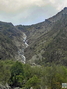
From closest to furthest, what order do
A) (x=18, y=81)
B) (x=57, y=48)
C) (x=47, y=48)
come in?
(x=18, y=81)
(x=57, y=48)
(x=47, y=48)

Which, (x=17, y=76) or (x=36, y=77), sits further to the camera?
(x=17, y=76)

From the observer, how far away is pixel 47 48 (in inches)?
7854

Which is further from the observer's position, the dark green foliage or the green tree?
the green tree

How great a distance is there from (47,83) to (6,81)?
27.9 meters

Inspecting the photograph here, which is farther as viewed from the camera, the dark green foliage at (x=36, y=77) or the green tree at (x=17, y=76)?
the green tree at (x=17, y=76)

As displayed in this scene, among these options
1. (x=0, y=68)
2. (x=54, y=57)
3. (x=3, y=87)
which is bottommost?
(x=3, y=87)

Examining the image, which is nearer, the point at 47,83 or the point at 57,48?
the point at 47,83

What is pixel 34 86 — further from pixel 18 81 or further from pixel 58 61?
pixel 58 61

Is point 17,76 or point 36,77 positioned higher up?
point 17,76

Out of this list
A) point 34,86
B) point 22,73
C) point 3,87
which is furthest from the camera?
point 22,73

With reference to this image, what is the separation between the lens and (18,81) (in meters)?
85.9

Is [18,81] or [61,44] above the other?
[61,44]

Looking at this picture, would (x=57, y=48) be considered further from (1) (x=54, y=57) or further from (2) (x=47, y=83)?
(2) (x=47, y=83)

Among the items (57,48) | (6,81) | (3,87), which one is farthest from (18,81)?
(57,48)
